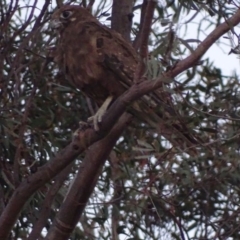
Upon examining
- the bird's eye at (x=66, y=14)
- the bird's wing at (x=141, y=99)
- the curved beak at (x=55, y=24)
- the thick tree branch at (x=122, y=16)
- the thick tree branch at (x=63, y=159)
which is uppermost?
the bird's eye at (x=66, y=14)

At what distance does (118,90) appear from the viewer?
12.6 feet

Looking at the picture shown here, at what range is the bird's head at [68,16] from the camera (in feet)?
13.2

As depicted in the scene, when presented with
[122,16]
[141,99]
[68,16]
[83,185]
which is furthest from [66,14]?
[83,185]

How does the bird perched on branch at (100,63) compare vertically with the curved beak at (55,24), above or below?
below

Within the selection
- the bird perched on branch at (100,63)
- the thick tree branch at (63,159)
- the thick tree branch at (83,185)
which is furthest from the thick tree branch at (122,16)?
the thick tree branch at (63,159)

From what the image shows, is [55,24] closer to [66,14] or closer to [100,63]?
[66,14]

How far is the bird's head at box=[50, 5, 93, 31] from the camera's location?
403 centimetres

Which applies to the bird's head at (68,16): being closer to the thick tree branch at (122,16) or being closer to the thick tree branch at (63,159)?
the thick tree branch at (122,16)

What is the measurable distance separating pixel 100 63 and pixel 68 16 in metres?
0.35

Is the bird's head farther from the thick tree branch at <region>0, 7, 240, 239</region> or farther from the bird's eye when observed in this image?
the thick tree branch at <region>0, 7, 240, 239</region>

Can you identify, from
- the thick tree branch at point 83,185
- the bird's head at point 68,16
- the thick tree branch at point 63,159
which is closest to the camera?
the thick tree branch at point 63,159

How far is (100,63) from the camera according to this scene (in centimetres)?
383

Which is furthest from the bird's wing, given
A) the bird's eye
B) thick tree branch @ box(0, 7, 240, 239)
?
thick tree branch @ box(0, 7, 240, 239)

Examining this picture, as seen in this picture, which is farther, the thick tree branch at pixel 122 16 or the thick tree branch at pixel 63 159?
the thick tree branch at pixel 122 16
